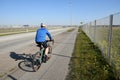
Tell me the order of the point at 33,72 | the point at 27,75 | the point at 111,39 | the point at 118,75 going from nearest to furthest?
1. the point at 118,75
2. the point at 27,75
3. the point at 33,72
4. the point at 111,39

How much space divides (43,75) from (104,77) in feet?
6.52

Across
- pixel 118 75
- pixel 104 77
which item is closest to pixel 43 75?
pixel 104 77

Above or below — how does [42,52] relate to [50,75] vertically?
above

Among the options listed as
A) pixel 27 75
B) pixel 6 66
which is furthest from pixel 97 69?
pixel 6 66

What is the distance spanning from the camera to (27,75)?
6742 mm

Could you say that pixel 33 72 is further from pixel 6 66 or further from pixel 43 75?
pixel 6 66

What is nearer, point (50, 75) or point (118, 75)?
point (118, 75)

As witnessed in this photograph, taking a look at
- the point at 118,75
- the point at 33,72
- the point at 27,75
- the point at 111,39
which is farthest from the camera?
the point at 111,39

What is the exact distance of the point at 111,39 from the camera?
8016 millimetres

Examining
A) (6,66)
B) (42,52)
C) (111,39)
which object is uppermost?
(111,39)

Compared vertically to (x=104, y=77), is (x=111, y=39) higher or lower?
higher

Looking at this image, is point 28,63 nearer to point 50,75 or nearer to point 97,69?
point 50,75

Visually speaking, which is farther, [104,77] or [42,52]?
[42,52]

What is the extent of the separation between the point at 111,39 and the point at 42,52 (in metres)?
2.78
